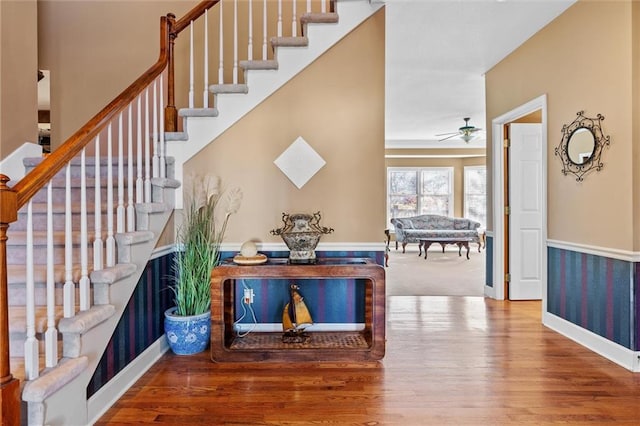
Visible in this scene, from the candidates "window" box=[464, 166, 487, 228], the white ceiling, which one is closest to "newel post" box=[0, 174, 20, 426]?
the white ceiling

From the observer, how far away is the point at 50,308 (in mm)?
1658

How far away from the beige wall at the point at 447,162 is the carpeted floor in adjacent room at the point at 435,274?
187 centimetres

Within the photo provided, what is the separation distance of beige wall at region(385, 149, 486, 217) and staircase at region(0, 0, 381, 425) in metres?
7.50

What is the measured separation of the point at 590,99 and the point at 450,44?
4.95 ft

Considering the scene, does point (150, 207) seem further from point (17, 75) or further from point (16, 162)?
point (17, 75)

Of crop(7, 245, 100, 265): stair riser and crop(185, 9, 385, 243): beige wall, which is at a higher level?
crop(185, 9, 385, 243): beige wall

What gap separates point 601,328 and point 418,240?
592 centimetres

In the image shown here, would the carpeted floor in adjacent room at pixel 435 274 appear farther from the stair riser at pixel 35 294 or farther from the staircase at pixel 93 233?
the stair riser at pixel 35 294

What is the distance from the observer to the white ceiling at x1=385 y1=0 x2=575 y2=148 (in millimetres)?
3260

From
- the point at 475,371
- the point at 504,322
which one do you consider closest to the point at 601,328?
the point at 504,322

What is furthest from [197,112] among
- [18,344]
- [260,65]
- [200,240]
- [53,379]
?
[53,379]

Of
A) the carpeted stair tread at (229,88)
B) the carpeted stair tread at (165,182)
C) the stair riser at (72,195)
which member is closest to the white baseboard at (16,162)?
the stair riser at (72,195)

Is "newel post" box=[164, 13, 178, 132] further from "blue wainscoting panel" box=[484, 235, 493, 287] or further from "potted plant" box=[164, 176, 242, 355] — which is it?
"blue wainscoting panel" box=[484, 235, 493, 287]

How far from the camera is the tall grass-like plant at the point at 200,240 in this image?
2834 millimetres
